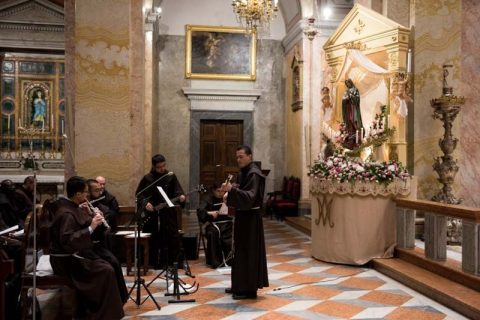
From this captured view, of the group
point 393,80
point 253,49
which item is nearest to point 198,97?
point 253,49

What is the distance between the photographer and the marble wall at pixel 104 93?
784 cm

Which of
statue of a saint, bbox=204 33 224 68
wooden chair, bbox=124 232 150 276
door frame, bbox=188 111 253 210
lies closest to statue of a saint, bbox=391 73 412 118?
wooden chair, bbox=124 232 150 276

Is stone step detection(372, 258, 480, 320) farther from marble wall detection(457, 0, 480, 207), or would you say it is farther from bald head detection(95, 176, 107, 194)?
bald head detection(95, 176, 107, 194)

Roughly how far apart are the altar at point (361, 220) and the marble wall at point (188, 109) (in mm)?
8413

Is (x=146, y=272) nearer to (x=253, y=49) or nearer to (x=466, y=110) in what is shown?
(x=466, y=110)

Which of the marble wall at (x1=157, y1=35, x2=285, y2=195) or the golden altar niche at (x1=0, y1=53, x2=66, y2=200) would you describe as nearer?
the golden altar niche at (x1=0, y1=53, x2=66, y2=200)

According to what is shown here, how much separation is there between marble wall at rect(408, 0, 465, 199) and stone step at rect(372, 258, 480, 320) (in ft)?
7.55

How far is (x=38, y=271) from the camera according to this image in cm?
507

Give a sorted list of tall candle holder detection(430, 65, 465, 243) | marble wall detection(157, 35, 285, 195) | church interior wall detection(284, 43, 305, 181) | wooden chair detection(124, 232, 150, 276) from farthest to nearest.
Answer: marble wall detection(157, 35, 285, 195), church interior wall detection(284, 43, 305, 181), tall candle holder detection(430, 65, 465, 243), wooden chair detection(124, 232, 150, 276)

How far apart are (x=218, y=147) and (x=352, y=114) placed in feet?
23.2

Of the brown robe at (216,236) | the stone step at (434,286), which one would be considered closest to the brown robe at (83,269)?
the brown robe at (216,236)

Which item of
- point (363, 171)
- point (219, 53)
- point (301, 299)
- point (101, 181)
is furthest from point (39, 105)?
point (301, 299)

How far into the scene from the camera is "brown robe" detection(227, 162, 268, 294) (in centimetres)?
596

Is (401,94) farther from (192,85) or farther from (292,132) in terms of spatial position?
(192,85)
